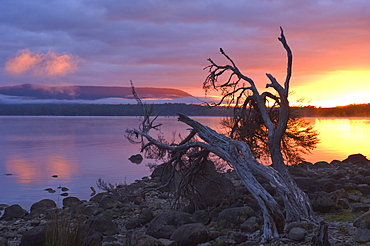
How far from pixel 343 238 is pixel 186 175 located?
5296 millimetres

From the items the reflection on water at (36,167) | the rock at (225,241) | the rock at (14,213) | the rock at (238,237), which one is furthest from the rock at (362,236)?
the reflection on water at (36,167)

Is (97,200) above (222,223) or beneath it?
beneath

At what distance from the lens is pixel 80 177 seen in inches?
1356

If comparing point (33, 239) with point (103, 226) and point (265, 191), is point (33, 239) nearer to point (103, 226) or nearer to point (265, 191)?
point (103, 226)

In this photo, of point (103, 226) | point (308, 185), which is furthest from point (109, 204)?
point (308, 185)

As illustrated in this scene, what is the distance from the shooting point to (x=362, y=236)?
8.61 meters

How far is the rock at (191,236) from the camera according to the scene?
997 centimetres

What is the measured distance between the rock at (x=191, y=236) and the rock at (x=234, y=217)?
1343 millimetres

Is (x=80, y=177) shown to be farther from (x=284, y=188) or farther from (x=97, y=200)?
(x=284, y=188)

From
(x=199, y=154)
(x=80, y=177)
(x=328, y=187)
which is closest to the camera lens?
(x=199, y=154)

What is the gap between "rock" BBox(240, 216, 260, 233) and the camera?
10.5 meters

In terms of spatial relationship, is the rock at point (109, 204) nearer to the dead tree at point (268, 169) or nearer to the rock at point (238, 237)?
the dead tree at point (268, 169)

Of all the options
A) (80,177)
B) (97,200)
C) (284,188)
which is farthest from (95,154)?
(284,188)

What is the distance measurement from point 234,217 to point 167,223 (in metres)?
1.97
